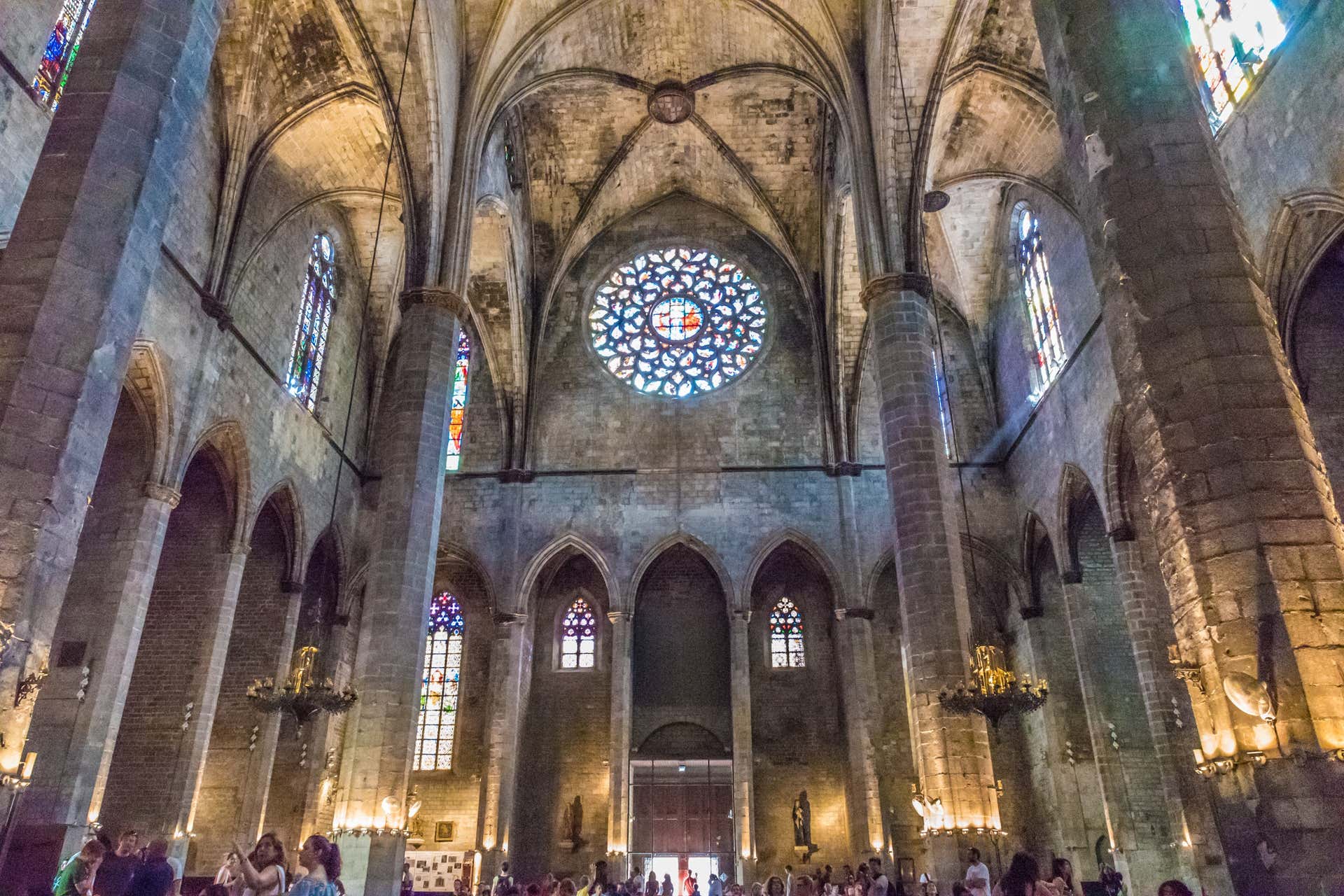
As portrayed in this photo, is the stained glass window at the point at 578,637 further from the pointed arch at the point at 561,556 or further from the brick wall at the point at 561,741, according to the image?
the pointed arch at the point at 561,556

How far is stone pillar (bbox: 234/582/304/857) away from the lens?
1645cm

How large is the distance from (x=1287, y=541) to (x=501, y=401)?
1872 centimetres

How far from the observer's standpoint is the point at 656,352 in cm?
2327

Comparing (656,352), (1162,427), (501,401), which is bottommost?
(1162,427)

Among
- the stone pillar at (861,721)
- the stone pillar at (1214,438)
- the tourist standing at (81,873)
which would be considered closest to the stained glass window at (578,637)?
the stone pillar at (861,721)

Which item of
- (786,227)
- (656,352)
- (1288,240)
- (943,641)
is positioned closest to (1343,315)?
(1288,240)

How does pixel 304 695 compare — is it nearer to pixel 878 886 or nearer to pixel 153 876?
pixel 153 876

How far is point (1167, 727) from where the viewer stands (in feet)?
47.1

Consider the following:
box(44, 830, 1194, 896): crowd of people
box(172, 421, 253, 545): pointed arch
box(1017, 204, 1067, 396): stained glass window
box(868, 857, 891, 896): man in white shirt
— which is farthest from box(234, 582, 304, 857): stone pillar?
box(1017, 204, 1067, 396): stained glass window

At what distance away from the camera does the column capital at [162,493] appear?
13.6 m

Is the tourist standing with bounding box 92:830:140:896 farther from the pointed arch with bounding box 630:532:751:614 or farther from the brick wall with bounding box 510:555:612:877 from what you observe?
the pointed arch with bounding box 630:532:751:614

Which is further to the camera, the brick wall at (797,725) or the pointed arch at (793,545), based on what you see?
the pointed arch at (793,545)

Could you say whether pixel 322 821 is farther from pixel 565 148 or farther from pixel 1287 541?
pixel 1287 541

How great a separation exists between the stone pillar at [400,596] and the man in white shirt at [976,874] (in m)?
6.93
